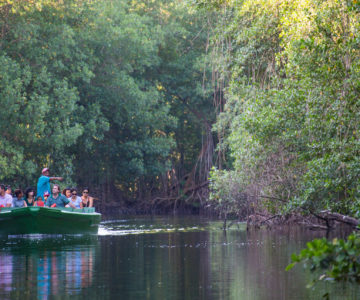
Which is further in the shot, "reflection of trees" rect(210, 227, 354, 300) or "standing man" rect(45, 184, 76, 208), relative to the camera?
"standing man" rect(45, 184, 76, 208)

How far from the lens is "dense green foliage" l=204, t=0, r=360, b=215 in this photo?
46.5 feet

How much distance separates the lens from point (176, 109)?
4403 centimetres

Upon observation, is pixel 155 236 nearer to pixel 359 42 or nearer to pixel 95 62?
pixel 359 42

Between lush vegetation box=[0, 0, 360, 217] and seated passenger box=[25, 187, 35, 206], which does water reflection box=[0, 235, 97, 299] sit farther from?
lush vegetation box=[0, 0, 360, 217]

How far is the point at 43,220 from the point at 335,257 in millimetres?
15674

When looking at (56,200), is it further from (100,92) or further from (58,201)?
(100,92)

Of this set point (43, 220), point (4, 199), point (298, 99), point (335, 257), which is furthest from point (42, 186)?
point (335, 257)

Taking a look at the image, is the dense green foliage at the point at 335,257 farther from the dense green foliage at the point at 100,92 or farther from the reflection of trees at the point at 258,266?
the dense green foliage at the point at 100,92

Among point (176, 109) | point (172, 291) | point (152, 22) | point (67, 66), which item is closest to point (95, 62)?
point (67, 66)

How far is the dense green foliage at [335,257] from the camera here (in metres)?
6.13

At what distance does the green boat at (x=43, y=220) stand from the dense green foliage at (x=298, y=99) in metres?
4.00

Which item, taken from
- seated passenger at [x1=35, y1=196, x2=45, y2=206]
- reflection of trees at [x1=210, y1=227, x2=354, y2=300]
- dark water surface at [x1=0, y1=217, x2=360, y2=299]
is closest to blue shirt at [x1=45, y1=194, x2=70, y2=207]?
seated passenger at [x1=35, y1=196, x2=45, y2=206]

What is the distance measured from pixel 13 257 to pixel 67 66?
69.3ft

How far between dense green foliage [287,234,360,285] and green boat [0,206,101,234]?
599 inches
